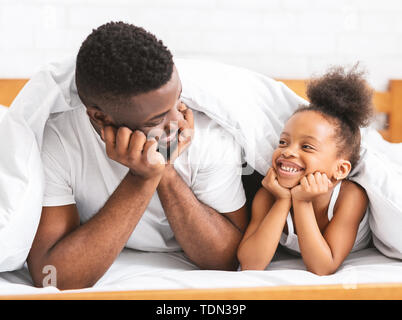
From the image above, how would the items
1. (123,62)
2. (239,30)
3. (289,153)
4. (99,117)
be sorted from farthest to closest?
(239,30), (289,153), (99,117), (123,62)

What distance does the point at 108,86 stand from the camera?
0.72 m

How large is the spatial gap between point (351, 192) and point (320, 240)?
0.15 metres

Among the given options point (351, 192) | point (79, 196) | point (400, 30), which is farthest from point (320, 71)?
point (79, 196)

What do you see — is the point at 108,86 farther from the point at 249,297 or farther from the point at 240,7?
the point at 240,7

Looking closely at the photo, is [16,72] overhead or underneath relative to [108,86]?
underneath

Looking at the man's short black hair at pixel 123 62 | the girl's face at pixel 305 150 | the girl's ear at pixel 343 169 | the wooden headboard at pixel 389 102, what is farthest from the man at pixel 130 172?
A: the wooden headboard at pixel 389 102

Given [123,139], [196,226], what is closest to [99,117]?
[123,139]

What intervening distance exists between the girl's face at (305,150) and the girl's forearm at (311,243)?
60 millimetres

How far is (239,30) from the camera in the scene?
5.27 ft

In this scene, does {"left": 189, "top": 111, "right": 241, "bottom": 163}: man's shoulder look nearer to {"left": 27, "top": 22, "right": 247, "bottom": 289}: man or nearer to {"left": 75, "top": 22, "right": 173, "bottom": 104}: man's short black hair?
{"left": 27, "top": 22, "right": 247, "bottom": 289}: man

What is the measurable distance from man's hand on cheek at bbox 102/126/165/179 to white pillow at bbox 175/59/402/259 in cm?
21

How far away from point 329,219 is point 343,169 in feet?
0.37

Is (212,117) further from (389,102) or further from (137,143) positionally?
(389,102)

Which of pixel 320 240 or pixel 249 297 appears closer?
pixel 249 297
